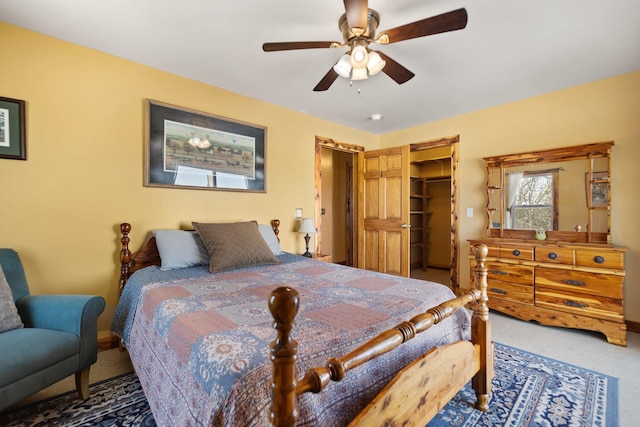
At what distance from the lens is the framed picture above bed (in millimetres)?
2654

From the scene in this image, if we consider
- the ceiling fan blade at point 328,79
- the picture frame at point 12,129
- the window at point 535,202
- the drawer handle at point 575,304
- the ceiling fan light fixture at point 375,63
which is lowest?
the drawer handle at point 575,304

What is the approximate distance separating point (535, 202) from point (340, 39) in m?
2.77

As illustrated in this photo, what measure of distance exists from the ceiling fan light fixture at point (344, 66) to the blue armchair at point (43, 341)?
2.17 meters

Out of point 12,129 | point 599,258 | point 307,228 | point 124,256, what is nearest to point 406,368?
point 124,256

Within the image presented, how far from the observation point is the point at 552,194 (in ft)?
10.3

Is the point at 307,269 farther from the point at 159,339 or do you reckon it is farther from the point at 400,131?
the point at 400,131

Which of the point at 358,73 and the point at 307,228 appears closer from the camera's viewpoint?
the point at 358,73

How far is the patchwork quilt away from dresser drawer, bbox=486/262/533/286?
176 cm

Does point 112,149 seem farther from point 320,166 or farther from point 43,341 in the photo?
point 320,166

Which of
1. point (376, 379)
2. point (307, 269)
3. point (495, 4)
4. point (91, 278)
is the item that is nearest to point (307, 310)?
point (376, 379)

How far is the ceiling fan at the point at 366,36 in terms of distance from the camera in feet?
5.02

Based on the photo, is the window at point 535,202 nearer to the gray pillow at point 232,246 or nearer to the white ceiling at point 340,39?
the white ceiling at point 340,39

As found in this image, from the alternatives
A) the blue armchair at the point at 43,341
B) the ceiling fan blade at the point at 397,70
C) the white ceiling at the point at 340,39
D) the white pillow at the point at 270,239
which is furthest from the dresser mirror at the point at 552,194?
the blue armchair at the point at 43,341

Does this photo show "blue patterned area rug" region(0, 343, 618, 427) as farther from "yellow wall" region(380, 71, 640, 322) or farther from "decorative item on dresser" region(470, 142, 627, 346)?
"yellow wall" region(380, 71, 640, 322)
